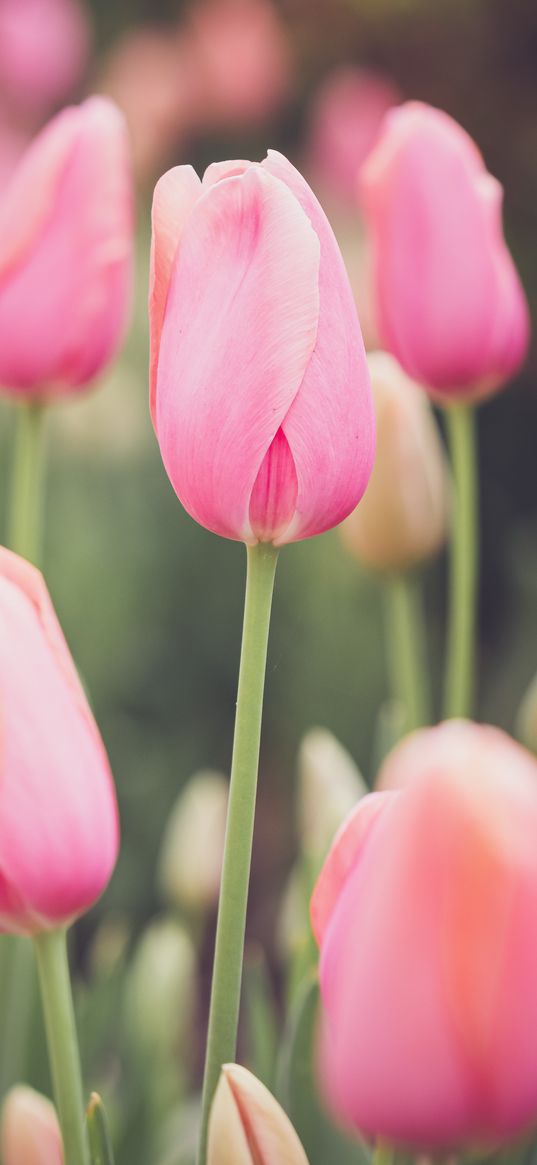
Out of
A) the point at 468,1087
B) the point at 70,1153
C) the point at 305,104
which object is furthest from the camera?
the point at 305,104

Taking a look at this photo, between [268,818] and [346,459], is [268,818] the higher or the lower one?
the lower one

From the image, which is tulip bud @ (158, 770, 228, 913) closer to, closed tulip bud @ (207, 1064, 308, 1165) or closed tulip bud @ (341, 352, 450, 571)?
closed tulip bud @ (341, 352, 450, 571)

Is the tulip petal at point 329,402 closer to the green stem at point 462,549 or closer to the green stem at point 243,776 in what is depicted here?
the green stem at point 243,776

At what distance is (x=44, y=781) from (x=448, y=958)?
12 centimetres

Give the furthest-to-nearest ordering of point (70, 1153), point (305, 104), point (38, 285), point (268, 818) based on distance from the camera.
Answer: point (305, 104) < point (268, 818) < point (38, 285) < point (70, 1153)

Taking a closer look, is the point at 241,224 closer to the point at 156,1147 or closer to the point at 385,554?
the point at 385,554

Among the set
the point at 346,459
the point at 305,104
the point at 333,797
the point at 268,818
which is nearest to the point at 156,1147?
the point at 333,797

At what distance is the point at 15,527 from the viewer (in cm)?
56

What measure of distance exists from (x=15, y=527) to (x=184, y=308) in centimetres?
22

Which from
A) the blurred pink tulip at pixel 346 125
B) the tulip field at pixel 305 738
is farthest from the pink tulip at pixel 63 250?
the blurred pink tulip at pixel 346 125

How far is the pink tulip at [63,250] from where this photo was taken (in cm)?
52

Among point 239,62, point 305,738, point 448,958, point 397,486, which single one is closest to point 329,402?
point 448,958

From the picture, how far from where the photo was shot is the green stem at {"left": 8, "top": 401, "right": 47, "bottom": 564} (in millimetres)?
542

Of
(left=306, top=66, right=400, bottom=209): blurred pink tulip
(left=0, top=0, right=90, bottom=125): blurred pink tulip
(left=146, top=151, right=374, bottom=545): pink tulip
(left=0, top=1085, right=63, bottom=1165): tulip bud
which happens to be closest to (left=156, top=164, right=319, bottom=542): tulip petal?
(left=146, top=151, right=374, bottom=545): pink tulip
